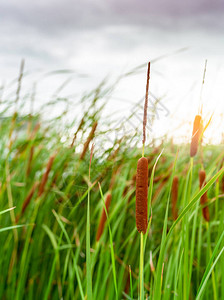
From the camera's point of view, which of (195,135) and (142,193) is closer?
(142,193)

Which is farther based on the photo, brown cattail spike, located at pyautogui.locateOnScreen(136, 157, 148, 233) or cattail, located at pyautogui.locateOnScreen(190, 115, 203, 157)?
cattail, located at pyautogui.locateOnScreen(190, 115, 203, 157)

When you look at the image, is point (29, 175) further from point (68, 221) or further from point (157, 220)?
point (157, 220)

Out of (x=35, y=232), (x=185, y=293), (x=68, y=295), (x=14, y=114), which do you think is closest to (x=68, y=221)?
(x=35, y=232)

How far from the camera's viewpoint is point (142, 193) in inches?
33.8

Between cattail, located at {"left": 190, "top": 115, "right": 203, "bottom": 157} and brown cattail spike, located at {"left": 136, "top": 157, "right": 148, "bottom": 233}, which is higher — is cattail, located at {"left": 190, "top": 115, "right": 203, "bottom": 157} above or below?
above

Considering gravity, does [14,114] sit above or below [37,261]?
above

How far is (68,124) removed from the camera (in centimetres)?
253

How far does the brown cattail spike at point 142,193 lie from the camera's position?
853mm

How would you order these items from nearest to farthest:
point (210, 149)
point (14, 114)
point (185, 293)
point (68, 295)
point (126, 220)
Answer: point (185, 293)
point (68, 295)
point (14, 114)
point (126, 220)
point (210, 149)

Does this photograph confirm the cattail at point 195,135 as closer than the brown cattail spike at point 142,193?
No

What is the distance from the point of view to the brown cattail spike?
0.85 meters

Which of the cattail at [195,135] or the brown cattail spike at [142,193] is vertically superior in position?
the cattail at [195,135]

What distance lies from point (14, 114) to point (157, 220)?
3.83ft

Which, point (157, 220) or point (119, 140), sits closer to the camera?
point (119, 140)
